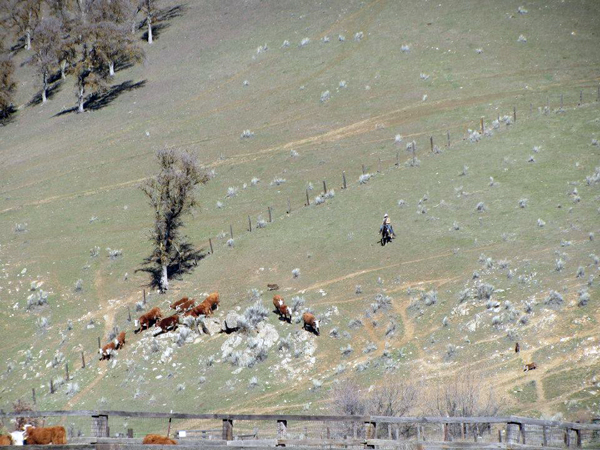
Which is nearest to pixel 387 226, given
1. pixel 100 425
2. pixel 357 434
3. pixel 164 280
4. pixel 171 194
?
pixel 164 280

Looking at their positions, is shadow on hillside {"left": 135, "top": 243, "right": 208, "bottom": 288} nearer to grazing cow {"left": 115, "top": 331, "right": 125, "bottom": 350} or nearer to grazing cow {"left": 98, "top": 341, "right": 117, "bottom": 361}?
grazing cow {"left": 115, "top": 331, "right": 125, "bottom": 350}

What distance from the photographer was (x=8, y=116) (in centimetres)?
9969

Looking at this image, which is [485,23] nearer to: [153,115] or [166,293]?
[153,115]

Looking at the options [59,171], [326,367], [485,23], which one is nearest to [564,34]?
[485,23]

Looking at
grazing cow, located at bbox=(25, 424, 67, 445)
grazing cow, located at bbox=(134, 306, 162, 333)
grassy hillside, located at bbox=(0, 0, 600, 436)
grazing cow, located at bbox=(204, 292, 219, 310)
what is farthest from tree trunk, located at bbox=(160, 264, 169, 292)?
grazing cow, located at bbox=(25, 424, 67, 445)

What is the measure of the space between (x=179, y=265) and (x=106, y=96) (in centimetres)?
4766

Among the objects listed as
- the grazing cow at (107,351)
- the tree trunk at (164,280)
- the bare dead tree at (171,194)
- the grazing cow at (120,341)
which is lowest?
the grazing cow at (107,351)

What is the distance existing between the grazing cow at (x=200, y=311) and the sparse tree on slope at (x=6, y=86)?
211 feet

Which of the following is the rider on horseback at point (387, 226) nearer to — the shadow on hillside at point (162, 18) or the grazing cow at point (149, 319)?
the grazing cow at point (149, 319)

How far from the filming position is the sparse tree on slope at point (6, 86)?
99625 millimetres

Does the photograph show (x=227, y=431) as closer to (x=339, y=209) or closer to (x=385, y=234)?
(x=385, y=234)

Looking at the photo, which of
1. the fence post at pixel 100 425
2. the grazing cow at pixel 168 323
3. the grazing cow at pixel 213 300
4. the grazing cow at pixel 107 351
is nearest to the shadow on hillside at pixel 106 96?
the grazing cow at pixel 213 300

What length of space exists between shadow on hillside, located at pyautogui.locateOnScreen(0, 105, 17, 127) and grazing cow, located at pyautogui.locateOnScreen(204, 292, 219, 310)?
6084 cm

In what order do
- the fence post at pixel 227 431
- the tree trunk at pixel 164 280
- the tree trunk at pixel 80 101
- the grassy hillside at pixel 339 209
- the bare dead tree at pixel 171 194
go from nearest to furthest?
the fence post at pixel 227 431 < the grassy hillside at pixel 339 209 < the tree trunk at pixel 164 280 < the bare dead tree at pixel 171 194 < the tree trunk at pixel 80 101
